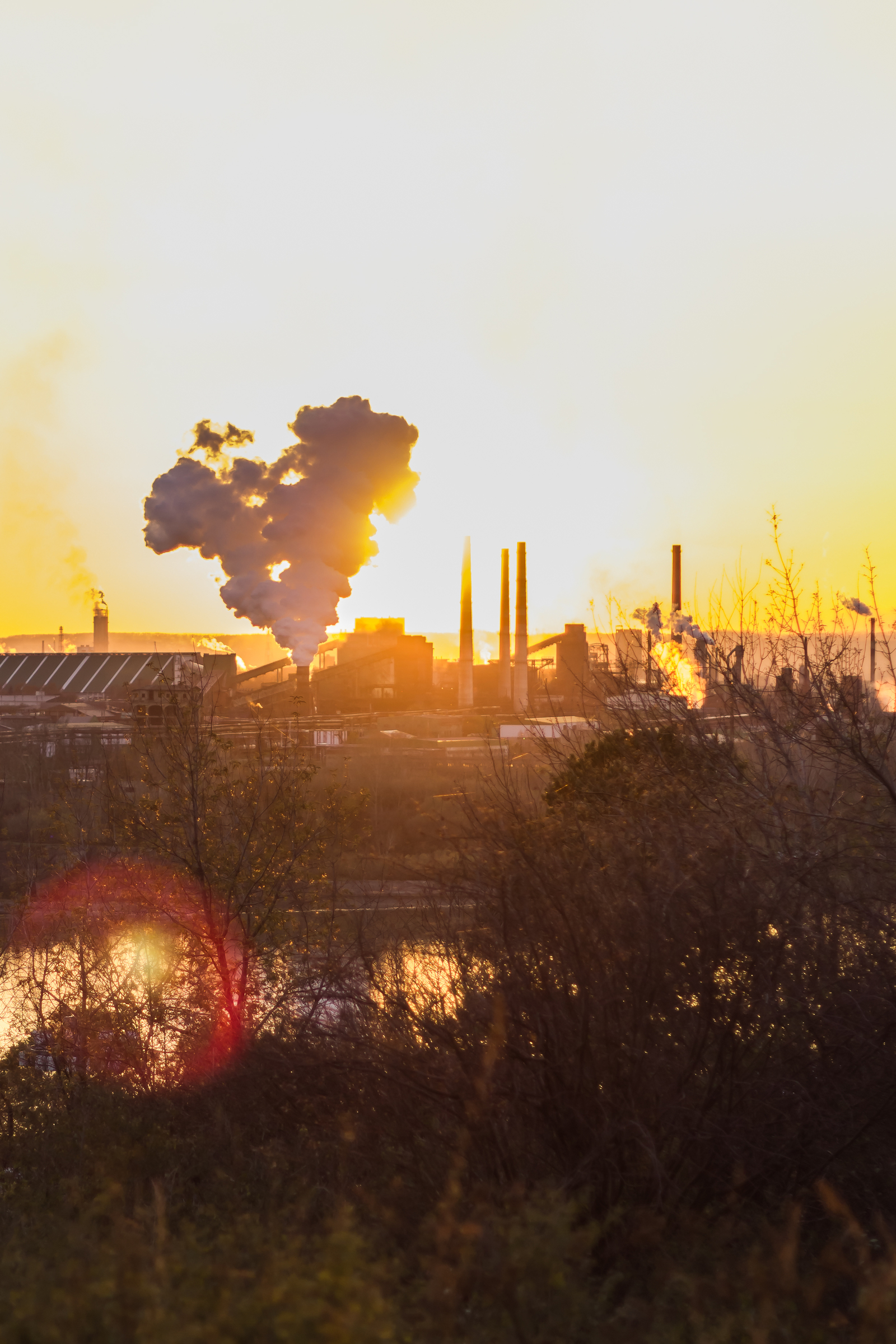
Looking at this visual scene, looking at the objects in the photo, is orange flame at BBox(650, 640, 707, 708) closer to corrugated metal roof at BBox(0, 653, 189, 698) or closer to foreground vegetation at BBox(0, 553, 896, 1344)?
foreground vegetation at BBox(0, 553, 896, 1344)

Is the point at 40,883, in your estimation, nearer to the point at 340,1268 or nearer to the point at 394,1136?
the point at 394,1136

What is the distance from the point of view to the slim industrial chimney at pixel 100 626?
3241 inches

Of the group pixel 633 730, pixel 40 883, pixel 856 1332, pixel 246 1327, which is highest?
pixel 633 730

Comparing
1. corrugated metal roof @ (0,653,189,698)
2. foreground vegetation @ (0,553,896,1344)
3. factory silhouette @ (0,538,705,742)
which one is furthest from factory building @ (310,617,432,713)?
foreground vegetation @ (0,553,896,1344)

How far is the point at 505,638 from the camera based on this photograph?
55156 millimetres

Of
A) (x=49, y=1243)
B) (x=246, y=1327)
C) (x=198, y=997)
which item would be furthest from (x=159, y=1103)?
(x=246, y=1327)

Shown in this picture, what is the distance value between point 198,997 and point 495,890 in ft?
17.7

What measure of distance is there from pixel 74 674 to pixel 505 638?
2613 centimetres

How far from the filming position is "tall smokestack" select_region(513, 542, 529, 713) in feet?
174

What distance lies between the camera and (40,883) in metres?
23.6

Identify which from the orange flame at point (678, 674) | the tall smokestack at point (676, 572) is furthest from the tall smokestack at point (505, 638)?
the orange flame at point (678, 674)

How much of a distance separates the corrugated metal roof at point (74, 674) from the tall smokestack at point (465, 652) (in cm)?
1556

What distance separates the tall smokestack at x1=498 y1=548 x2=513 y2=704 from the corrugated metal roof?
57.4ft

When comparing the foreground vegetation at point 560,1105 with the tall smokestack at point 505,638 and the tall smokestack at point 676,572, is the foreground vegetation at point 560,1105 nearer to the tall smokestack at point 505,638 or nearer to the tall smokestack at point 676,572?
the tall smokestack at point 676,572
